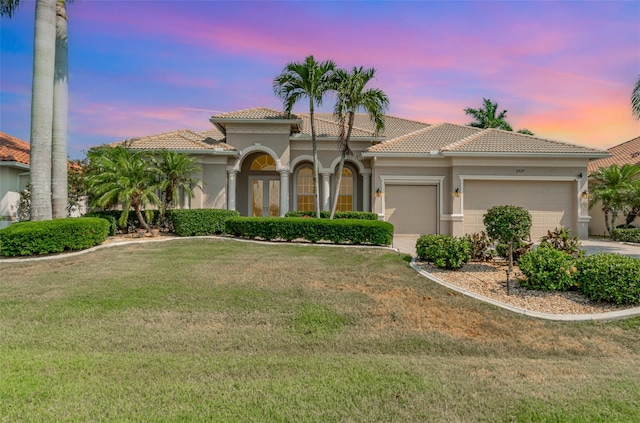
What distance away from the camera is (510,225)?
8.15m

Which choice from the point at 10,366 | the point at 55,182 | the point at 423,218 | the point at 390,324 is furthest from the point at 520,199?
the point at 55,182

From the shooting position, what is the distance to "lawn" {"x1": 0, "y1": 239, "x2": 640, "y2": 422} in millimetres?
3488

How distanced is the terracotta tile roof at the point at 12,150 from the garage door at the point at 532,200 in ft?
65.1

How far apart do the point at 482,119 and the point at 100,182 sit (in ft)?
99.5

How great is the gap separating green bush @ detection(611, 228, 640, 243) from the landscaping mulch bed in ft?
34.0

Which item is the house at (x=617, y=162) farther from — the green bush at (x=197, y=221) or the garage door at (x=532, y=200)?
the green bush at (x=197, y=221)

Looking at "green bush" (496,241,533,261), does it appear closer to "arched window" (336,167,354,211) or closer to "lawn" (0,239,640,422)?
"lawn" (0,239,640,422)

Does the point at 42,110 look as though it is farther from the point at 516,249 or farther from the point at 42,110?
the point at 516,249

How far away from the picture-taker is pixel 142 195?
1321 centimetres

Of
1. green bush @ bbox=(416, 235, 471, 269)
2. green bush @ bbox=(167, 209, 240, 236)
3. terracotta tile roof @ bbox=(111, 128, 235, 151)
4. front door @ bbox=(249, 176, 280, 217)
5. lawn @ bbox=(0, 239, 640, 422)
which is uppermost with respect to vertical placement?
terracotta tile roof @ bbox=(111, 128, 235, 151)

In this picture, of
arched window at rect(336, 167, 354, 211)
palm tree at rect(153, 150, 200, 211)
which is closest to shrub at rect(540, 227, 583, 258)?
arched window at rect(336, 167, 354, 211)

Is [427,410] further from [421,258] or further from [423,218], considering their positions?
[423,218]

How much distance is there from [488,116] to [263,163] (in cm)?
2276

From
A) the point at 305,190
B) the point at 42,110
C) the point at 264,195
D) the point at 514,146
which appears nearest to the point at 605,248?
the point at 514,146
